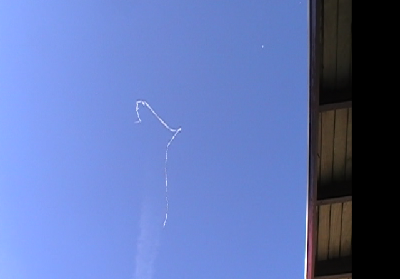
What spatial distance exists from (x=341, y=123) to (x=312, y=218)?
3.94 feet

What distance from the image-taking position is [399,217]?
52.0 inches

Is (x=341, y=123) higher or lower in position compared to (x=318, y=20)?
lower

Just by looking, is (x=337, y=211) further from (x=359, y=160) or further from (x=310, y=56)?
(x=359, y=160)

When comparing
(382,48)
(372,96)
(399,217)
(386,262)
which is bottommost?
(386,262)

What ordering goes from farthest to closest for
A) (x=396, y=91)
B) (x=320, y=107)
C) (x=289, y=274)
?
1. (x=289, y=274)
2. (x=320, y=107)
3. (x=396, y=91)

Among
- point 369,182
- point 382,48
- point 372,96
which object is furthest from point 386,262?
point 382,48

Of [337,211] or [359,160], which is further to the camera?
[337,211]

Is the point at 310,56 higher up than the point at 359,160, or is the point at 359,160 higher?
the point at 310,56

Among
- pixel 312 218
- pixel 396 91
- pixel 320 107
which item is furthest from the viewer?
pixel 312 218

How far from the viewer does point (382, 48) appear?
1445 millimetres

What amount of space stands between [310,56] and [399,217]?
357cm

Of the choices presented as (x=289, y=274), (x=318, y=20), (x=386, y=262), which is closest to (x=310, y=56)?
(x=318, y=20)

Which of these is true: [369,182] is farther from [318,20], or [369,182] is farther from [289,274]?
[289,274]

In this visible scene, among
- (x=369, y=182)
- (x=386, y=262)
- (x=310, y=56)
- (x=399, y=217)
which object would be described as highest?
(x=310, y=56)
